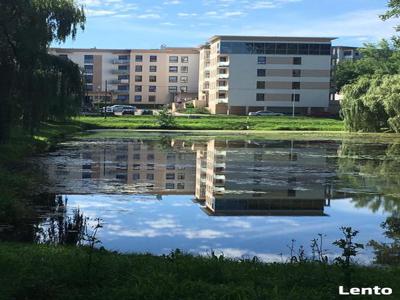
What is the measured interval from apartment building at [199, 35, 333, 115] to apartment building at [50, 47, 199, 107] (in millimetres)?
34812

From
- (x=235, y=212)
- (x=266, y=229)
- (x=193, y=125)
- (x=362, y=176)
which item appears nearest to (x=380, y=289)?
(x=266, y=229)

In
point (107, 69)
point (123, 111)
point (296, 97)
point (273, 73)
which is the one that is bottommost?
point (123, 111)

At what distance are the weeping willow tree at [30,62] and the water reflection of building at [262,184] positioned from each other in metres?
7.96

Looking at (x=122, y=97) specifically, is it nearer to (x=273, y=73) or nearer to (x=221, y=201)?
(x=273, y=73)

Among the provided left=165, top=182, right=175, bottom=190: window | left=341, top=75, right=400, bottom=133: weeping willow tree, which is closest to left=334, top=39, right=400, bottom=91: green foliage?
left=341, top=75, right=400, bottom=133: weeping willow tree

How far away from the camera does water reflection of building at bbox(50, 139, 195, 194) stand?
19.0 m

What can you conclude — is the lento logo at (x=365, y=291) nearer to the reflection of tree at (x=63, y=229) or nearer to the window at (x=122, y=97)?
the reflection of tree at (x=63, y=229)

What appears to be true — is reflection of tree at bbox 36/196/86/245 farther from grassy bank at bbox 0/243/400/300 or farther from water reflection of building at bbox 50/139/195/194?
water reflection of building at bbox 50/139/195/194

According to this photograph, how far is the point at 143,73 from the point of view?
142375mm

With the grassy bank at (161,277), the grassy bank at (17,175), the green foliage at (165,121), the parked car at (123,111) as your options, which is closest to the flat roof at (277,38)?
the parked car at (123,111)

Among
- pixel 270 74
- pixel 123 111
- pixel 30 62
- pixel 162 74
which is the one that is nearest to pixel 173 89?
pixel 162 74

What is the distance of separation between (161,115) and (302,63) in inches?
1787

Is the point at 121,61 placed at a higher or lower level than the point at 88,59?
lower

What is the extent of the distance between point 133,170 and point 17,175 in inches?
274
